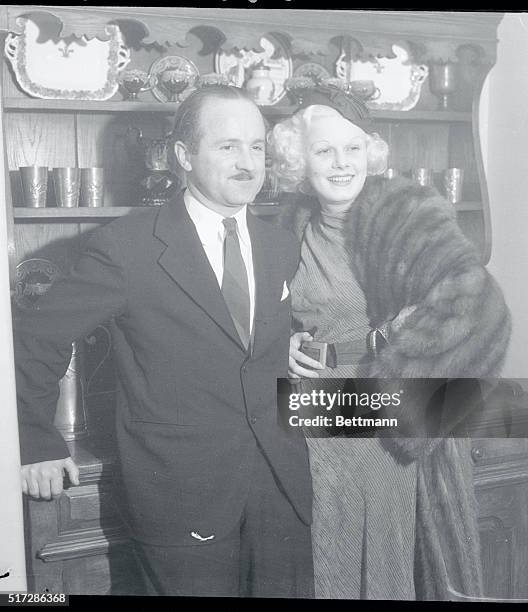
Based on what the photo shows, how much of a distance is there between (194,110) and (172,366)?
0.52 meters

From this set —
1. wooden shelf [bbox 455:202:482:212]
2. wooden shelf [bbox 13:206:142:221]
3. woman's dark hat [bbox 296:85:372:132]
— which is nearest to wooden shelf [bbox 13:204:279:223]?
wooden shelf [bbox 13:206:142:221]

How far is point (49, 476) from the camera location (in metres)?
→ 1.59

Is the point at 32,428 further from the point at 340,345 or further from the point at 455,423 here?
the point at 455,423

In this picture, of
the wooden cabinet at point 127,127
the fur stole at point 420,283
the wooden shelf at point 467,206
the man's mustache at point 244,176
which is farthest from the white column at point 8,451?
the wooden shelf at point 467,206

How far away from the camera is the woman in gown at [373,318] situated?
1585mm

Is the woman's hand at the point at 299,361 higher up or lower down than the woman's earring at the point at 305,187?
lower down

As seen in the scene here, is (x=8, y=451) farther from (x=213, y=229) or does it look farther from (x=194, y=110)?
(x=194, y=110)

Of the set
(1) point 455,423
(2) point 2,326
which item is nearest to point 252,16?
(2) point 2,326

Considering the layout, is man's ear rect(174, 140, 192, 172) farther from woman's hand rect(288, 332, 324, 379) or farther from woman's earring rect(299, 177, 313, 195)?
woman's hand rect(288, 332, 324, 379)

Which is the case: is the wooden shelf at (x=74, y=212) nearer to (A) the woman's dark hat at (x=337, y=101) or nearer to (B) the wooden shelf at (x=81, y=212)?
(B) the wooden shelf at (x=81, y=212)

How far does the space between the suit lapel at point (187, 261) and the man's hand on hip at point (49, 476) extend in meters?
0.43

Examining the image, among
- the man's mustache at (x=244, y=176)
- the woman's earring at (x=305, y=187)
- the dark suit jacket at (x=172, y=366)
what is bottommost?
the dark suit jacket at (x=172, y=366)

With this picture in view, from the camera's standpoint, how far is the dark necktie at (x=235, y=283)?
1.58m

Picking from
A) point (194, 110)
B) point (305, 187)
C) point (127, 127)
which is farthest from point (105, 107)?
point (305, 187)
